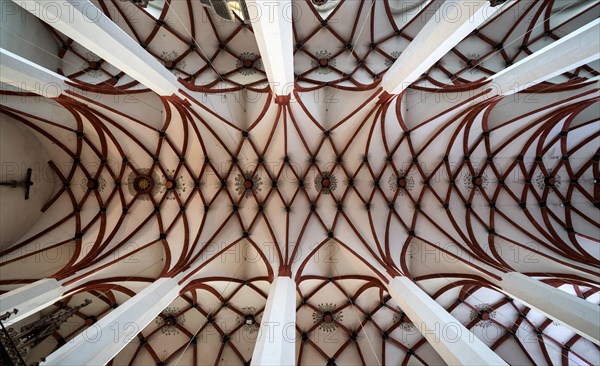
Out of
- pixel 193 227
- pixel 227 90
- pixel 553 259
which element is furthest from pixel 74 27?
pixel 553 259

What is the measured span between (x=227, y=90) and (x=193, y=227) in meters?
5.10

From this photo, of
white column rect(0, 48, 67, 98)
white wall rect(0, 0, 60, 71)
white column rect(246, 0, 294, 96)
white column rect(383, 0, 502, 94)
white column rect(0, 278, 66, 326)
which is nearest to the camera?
white column rect(246, 0, 294, 96)

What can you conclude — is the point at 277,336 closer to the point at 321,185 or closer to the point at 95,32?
the point at 321,185

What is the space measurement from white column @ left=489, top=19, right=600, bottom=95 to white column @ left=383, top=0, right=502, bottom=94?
4.72 feet

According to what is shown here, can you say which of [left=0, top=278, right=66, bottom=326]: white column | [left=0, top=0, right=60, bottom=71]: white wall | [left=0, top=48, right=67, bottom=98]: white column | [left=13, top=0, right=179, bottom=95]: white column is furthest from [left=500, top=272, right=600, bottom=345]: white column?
[left=0, top=0, right=60, bottom=71]: white wall

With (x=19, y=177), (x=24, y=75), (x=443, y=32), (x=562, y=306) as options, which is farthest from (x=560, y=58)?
(x=19, y=177)

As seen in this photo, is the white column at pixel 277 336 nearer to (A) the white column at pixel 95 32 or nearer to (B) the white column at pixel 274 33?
(B) the white column at pixel 274 33

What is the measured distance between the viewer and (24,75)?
6.79 metres

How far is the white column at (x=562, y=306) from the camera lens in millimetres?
5793

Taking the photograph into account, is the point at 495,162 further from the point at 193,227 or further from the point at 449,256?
the point at 193,227

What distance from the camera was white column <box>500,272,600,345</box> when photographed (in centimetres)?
579

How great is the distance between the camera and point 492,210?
38.3 feet

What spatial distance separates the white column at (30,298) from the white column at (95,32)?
5.88 metres

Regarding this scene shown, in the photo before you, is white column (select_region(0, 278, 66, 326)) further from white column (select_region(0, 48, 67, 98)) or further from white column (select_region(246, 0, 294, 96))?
white column (select_region(246, 0, 294, 96))
